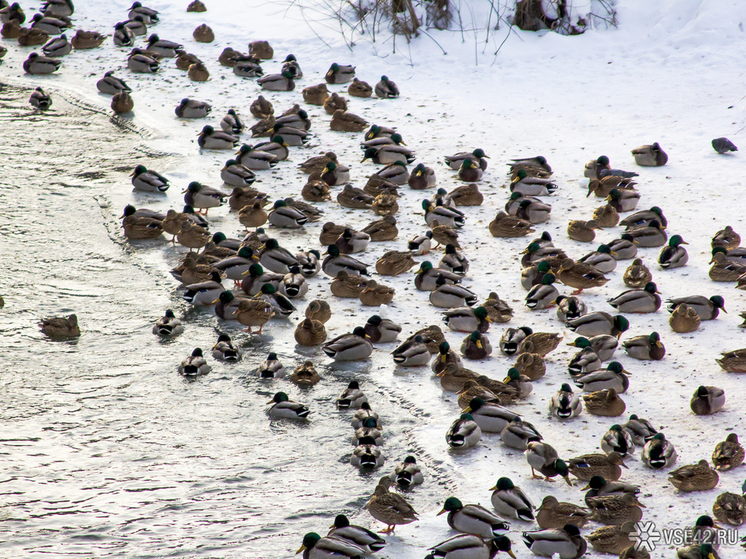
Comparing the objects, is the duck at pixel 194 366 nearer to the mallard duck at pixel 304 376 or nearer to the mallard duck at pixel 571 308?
the mallard duck at pixel 304 376

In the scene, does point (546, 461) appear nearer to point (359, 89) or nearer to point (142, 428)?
point (142, 428)

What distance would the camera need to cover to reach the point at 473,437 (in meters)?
6.63

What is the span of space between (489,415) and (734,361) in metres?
2.51

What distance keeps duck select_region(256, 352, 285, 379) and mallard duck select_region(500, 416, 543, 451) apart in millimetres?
2301

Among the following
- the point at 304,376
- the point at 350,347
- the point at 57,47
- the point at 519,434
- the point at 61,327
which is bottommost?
the point at 57,47

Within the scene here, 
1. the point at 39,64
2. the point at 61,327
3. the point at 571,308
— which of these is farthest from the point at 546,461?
the point at 39,64

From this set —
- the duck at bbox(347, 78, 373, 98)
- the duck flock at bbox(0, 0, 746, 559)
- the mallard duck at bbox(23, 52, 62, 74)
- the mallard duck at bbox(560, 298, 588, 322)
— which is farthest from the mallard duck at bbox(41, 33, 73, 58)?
the mallard duck at bbox(560, 298, 588, 322)

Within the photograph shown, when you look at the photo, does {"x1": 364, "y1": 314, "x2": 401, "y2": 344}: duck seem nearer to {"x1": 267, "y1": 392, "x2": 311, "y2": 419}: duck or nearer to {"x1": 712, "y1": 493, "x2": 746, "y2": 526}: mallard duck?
{"x1": 267, "y1": 392, "x2": 311, "y2": 419}: duck

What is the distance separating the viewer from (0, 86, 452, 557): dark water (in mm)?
5887

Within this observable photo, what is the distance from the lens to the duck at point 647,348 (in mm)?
7902

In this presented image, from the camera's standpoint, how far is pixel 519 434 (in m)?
6.59

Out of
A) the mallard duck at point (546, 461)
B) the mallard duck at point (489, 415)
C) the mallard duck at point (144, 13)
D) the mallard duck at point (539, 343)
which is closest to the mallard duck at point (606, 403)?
the mallard duck at point (489, 415)

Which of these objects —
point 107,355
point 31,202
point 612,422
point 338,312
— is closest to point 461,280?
point 338,312

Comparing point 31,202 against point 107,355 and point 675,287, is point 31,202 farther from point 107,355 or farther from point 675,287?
point 675,287
